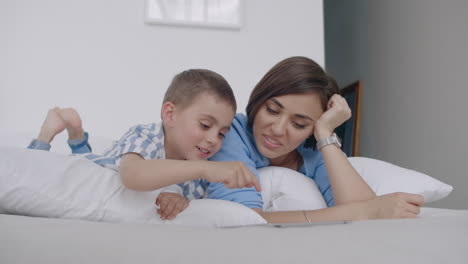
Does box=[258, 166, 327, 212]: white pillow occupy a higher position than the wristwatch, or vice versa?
the wristwatch

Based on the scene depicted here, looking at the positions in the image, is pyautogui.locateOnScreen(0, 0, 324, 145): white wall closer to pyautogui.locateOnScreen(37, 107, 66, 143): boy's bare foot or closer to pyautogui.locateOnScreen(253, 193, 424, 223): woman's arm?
pyautogui.locateOnScreen(37, 107, 66, 143): boy's bare foot

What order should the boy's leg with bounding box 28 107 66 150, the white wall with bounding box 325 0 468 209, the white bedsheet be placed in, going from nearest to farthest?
the white bedsheet → the boy's leg with bounding box 28 107 66 150 → the white wall with bounding box 325 0 468 209

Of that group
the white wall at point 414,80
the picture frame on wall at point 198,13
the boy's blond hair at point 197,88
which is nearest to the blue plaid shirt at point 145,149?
the boy's blond hair at point 197,88

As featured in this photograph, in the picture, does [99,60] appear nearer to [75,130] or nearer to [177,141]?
[75,130]

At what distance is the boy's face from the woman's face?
0.46 ft

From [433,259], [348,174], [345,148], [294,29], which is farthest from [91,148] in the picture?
[345,148]

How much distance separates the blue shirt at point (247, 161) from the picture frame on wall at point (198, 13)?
1.23 meters

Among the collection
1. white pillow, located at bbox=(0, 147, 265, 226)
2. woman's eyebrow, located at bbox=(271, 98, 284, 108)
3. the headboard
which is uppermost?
woman's eyebrow, located at bbox=(271, 98, 284, 108)

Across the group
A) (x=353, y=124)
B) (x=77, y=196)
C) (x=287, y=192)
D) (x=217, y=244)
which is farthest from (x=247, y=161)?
(x=353, y=124)

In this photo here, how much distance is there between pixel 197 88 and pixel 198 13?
4.68 feet

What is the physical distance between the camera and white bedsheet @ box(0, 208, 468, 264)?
51 centimetres

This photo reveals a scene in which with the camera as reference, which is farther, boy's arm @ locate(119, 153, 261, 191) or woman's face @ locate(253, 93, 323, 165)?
woman's face @ locate(253, 93, 323, 165)

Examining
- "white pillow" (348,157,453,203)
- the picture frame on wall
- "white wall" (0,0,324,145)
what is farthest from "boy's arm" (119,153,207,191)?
the picture frame on wall

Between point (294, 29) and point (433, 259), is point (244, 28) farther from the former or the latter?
point (433, 259)
